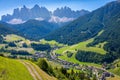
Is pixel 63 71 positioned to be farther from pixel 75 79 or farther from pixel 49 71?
pixel 49 71

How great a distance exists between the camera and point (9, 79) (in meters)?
102

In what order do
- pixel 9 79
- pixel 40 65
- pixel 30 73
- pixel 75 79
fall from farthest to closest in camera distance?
pixel 75 79 → pixel 40 65 → pixel 30 73 → pixel 9 79

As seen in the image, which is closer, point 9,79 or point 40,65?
point 9,79

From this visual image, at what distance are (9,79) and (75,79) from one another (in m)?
97.4

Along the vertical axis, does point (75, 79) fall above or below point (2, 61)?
below

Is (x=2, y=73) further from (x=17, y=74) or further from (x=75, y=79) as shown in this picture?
(x=75, y=79)

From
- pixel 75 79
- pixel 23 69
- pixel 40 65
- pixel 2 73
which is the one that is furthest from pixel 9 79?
pixel 75 79

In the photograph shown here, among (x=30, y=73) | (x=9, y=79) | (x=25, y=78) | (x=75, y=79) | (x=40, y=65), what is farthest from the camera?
(x=75, y=79)

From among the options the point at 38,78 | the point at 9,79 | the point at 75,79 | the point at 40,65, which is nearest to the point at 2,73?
the point at 9,79

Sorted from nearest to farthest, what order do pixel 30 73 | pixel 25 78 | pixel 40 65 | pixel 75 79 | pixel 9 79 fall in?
pixel 9 79 → pixel 25 78 → pixel 30 73 → pixel 40 65 → pixel 75 79

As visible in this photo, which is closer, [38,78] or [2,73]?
[2,73]

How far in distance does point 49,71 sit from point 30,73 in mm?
46258

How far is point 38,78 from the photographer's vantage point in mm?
118562

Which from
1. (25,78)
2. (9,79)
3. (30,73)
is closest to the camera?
(9,79)
